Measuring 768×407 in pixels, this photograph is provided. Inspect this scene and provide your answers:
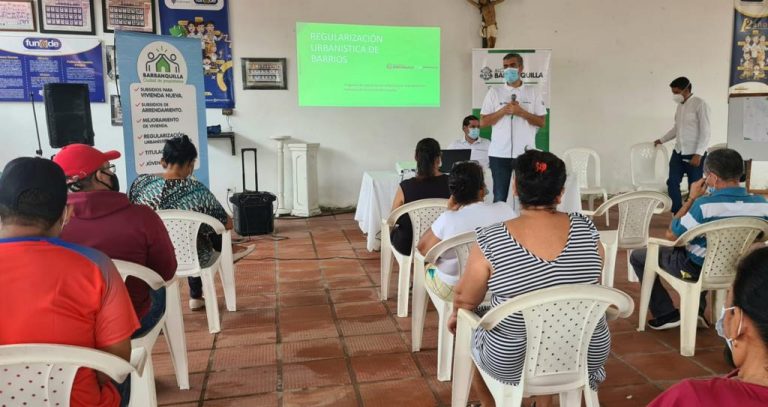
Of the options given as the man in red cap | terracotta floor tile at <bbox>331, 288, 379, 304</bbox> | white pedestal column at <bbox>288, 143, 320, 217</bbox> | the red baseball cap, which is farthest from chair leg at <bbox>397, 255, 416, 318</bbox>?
white pedestal column at <bbox>288, 143, 320, 217</bbox>

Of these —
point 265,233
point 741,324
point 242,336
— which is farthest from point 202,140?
point 741,324

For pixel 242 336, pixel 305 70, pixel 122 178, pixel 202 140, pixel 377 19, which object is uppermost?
pixel 377 19

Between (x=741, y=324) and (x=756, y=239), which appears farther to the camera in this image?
(x=756, y=239)

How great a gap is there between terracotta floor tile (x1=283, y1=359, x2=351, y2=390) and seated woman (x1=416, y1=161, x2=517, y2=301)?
57 centimetres

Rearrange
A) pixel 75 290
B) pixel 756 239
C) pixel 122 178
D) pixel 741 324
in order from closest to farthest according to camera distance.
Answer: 1. pixel 741 324
2. pixel 75 290
3. pixel 756 239
4. pixel 122 178

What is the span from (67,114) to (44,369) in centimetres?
433

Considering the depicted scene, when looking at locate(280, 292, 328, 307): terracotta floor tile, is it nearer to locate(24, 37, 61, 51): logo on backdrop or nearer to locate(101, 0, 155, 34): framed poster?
locate(101, 0, 155, 34): framed poster

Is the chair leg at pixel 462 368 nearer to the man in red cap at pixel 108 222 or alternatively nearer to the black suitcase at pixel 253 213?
the man in red cap at pixel 108 222

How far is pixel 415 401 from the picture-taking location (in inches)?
88.1

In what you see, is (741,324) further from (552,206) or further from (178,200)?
(178,200)

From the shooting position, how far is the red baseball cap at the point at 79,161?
6.31 ft

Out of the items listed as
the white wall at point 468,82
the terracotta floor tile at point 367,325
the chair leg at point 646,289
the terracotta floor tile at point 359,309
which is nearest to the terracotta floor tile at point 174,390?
the terracotta floor tile at point 367,325

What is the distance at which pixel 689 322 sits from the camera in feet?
8.59

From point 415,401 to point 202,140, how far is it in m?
2.94
